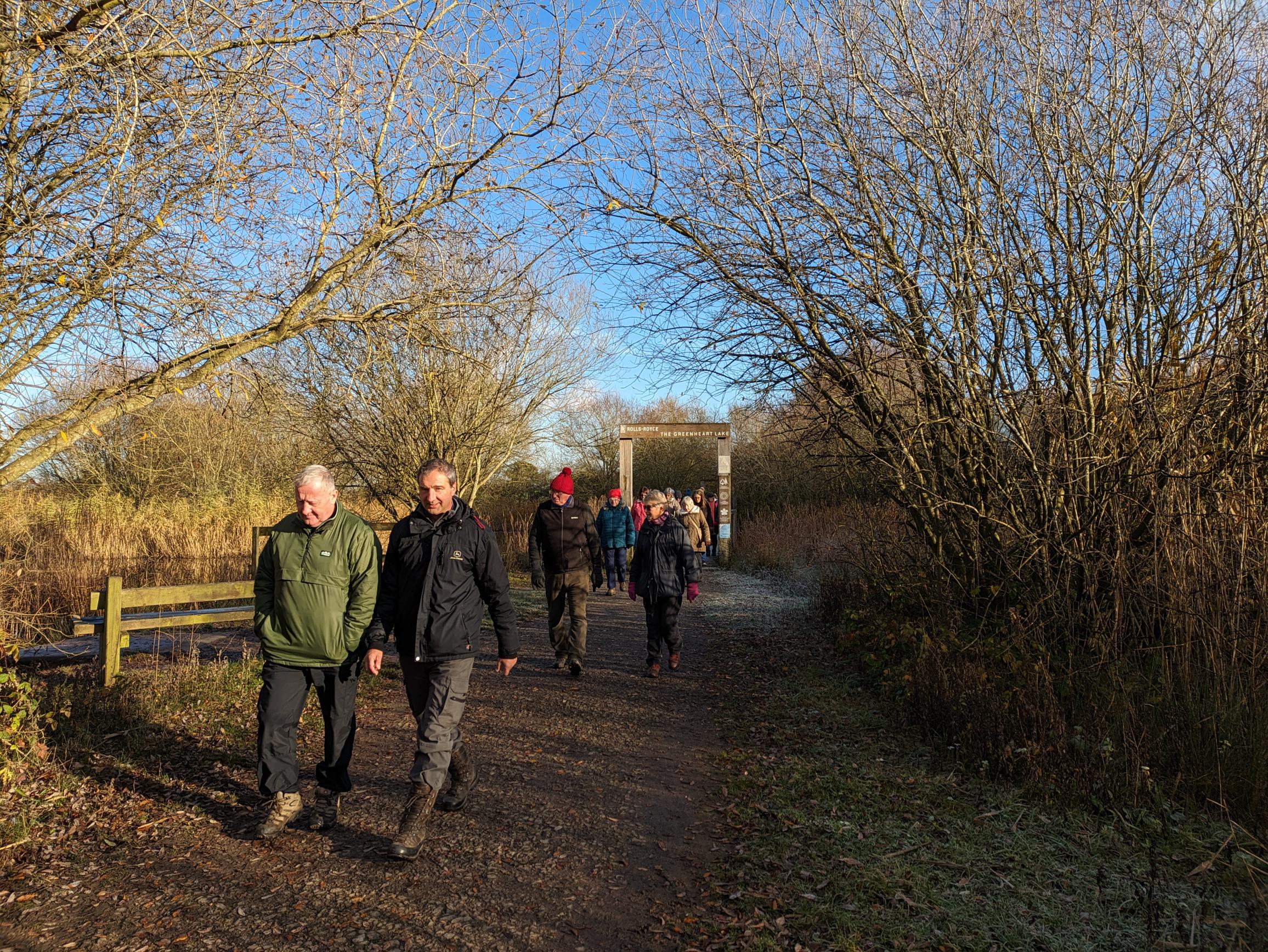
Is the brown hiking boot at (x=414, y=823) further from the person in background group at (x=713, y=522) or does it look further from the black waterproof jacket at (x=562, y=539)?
the person in background group at (x=713, y=522)

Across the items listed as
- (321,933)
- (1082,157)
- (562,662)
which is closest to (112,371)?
(321,933)

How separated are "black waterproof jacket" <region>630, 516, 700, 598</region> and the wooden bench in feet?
12.2

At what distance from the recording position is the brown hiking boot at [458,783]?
16.0 feet

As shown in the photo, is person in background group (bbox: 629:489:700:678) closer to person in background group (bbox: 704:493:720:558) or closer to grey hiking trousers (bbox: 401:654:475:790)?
grey hiking trousers (bbox: 401:654:475:790)

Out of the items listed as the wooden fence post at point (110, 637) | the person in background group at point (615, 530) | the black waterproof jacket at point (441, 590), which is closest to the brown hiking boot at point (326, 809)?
the black waterproof jacket at point (441, 590)

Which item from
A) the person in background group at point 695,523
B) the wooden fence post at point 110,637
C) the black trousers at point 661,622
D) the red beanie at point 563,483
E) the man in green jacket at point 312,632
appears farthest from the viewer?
the person in background group at point 695,523

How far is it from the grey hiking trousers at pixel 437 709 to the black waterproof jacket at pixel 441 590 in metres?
0.08

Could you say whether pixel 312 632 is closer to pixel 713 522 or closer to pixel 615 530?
pixel 615 530

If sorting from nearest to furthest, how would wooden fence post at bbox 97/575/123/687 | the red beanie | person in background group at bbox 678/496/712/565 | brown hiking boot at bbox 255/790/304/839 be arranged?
brown hiking boot at bbox 255/790/304/839 → wooden fence post at bbox 97/575/123/687 → the red beanie → person in background group at bbox 678/496/712/565

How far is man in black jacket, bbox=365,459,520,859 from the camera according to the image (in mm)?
4535

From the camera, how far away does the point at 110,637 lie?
6.73m

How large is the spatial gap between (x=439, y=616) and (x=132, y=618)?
477 cm

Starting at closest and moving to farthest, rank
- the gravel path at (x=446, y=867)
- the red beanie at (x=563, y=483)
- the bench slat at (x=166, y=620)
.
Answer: the gravel path at (x=446, y=867), the bench slat at (x=166, y=620), the red beanie at (x=563, y=483)

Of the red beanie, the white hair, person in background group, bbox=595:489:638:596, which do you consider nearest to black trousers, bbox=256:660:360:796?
the white hair
